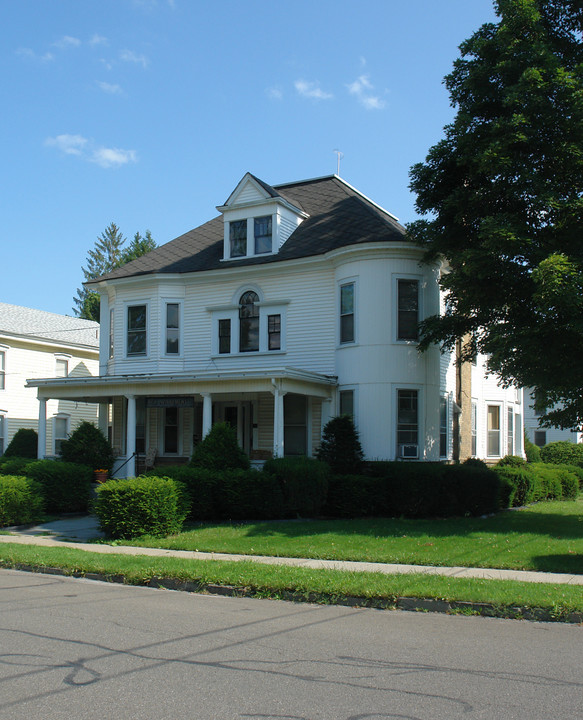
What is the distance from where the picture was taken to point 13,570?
1238 centimetres

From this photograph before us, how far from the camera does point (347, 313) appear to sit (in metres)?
22.3

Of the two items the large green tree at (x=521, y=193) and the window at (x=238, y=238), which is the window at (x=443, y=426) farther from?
the window at (x=238, y=238)

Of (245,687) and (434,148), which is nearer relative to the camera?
(245,687)

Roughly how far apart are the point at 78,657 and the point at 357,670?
247 centimetres

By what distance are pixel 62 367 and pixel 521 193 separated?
1037 inches

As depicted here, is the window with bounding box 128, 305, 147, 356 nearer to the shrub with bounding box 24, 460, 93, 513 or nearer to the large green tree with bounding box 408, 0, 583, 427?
the shrub with bounding box 24, 460, 93, 513

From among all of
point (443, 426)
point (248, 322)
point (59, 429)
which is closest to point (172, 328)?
point (248, 322)

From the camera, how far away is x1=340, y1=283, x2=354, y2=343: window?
2223 centimetres

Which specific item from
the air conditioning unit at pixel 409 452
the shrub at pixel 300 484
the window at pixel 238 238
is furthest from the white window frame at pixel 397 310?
the window at pixel 238 238

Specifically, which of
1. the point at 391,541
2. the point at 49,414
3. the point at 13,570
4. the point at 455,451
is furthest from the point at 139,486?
the point at 49,414

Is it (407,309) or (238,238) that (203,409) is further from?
(407,309)

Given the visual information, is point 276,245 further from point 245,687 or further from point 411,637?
point 245,687

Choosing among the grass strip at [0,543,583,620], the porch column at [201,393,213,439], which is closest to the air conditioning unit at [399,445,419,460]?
the porch column at [201,393,213,439]

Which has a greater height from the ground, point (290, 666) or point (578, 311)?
point (578, 311)
